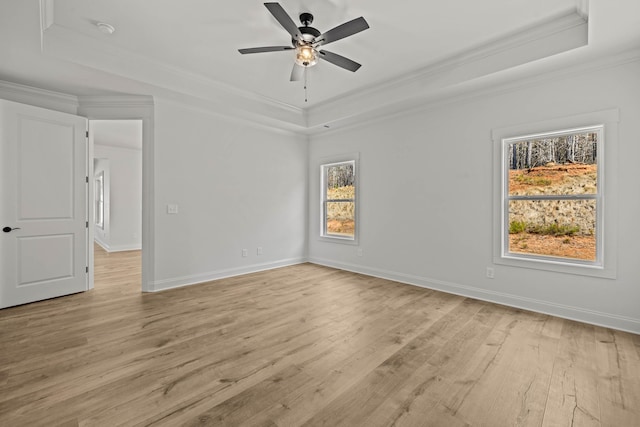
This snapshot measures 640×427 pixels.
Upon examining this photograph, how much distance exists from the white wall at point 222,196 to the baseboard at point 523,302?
1955 mm

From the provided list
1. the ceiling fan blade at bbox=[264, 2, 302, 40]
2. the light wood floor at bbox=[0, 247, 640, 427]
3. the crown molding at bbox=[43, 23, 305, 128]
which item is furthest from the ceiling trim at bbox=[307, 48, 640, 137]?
the light wood floor at bbox=[0, 247, 640, 427]

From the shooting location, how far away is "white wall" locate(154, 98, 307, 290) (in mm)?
4246

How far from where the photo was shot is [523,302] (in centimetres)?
346

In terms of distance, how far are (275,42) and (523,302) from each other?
4.10 meters

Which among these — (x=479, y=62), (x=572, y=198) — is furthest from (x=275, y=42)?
(x=572, y=198)

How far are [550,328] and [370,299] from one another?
6.06 feet

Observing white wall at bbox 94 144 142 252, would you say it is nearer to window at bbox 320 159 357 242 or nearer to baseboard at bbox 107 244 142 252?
baseboard at bbox 107 244 142 252

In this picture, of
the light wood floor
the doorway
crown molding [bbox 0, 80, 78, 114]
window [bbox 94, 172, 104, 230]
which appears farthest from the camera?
window [bbox 94, 172, 104, 230]

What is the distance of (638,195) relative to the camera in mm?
2816

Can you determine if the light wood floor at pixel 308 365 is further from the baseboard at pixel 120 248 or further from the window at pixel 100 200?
the window at pixel 100 200

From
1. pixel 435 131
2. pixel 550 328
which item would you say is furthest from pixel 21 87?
pixel 550 328

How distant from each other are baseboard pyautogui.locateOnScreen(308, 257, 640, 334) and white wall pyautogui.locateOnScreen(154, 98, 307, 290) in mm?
1955

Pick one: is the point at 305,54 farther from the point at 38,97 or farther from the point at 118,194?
the point at 118,194

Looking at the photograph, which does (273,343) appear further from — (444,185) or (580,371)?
(444,185)
